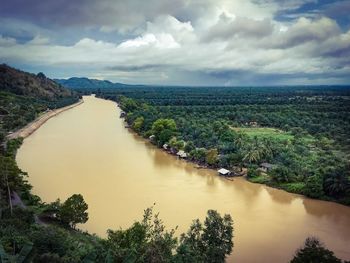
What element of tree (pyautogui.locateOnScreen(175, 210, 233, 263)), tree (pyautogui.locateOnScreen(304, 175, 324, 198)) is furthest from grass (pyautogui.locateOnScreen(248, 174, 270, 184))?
tree (pyautogui.locateOnScreen(175, 210, 233, 263))

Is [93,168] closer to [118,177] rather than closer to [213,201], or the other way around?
[118,177]

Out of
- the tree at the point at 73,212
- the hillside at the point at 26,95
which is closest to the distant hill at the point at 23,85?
the hillside at the point at 26,95

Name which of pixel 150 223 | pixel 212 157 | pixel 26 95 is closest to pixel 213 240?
pixel 150 223

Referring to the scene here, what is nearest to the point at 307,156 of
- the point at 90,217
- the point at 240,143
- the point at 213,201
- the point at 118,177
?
the point at 240,143

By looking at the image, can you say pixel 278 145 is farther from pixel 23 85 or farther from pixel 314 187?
pixel 23 85

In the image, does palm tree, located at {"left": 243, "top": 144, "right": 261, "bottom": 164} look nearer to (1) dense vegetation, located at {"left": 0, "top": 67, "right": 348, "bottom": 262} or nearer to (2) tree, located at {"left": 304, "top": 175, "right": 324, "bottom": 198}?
(1) dense vegetation, located at {"left": 0, "top": 67, "right": 348, "bottom": 262}
